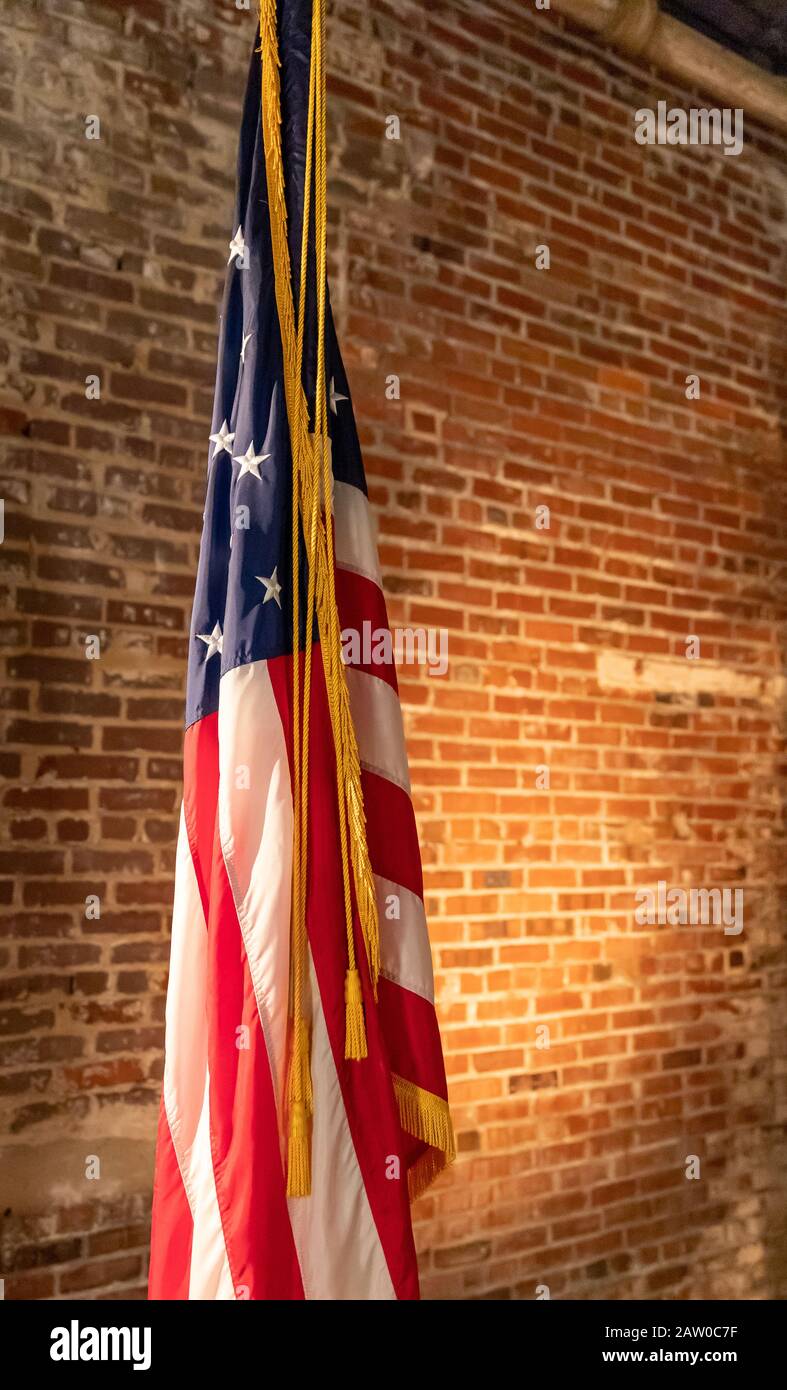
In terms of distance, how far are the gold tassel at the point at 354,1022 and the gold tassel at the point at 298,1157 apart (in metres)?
0.12

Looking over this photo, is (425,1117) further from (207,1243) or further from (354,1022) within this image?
(207,1243)

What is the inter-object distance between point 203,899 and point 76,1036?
72 centimetres

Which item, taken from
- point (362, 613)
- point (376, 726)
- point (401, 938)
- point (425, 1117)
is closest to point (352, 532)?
point (362, 613)

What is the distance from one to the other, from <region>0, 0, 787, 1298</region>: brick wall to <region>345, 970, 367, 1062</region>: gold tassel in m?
0.84

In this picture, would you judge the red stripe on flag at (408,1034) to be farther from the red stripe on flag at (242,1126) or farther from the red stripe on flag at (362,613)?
the red stripe on flag at (362,613)

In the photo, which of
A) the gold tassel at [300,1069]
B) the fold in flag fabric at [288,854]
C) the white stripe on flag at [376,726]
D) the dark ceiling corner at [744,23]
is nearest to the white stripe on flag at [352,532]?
the fold in flag fabric at [288,854]

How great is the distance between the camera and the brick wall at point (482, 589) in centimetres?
267

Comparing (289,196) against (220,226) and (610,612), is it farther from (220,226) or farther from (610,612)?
(610,612)

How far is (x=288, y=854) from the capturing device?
2.05 meters

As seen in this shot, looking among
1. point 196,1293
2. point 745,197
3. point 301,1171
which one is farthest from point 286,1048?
point 745,197

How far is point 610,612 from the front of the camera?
3711 mm

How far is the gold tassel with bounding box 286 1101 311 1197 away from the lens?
6.40 ft

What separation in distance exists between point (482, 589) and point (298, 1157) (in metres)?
1.80

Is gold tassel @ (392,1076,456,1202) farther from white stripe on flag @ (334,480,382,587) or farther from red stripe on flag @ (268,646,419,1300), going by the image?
white stripe on flag @ (334,480,382,587)
